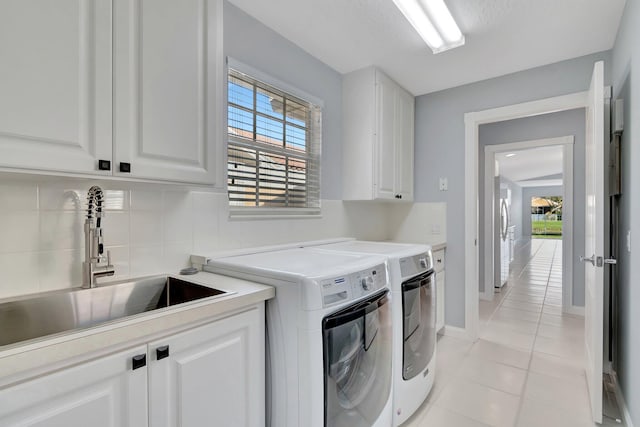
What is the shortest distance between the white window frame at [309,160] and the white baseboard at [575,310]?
3.35 meters

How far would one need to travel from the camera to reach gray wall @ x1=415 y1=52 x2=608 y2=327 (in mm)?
2658

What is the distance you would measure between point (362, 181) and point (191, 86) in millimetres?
1628

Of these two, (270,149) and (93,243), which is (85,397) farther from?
(270,149)

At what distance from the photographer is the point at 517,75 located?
2.75m

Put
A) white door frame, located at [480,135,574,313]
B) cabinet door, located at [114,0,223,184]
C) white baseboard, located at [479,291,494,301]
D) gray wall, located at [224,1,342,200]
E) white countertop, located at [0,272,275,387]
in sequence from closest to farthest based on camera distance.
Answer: white countertop, located at [0,272,275,387] → cabinet door, located at [114,0,223,184] → gray wall, located at [224,1,342,200] → white door frame, located at [480,135,574,313] → white baseboard, located at [479,291,494,301]

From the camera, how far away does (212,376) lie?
1.14 m

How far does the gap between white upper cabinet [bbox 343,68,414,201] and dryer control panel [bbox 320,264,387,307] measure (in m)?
1.18

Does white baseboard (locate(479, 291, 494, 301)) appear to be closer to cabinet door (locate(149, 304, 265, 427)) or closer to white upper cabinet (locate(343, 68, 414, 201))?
white upper cabinet (locate(343, 68, 414, 201))

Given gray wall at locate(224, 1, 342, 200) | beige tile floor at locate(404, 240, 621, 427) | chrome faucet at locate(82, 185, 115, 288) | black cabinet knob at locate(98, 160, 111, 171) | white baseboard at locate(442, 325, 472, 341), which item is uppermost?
gray wall at locate(224, 1, 342, 200)

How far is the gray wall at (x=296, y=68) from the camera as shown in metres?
1.93

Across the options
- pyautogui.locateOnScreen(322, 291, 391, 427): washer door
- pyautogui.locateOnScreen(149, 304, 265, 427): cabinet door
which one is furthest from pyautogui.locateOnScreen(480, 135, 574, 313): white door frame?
pyautogui.locateOnScreen(149, 304, 265, 427): cabinet door

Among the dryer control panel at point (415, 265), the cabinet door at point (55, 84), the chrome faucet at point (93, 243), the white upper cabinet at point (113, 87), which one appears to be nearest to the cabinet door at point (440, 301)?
the dryer control panel at point (415, 265)

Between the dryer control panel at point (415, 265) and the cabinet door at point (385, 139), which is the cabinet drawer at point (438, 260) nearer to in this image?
the cabinet door at point (385, 139)

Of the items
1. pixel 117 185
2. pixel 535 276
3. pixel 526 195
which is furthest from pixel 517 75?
pixel 526 195
